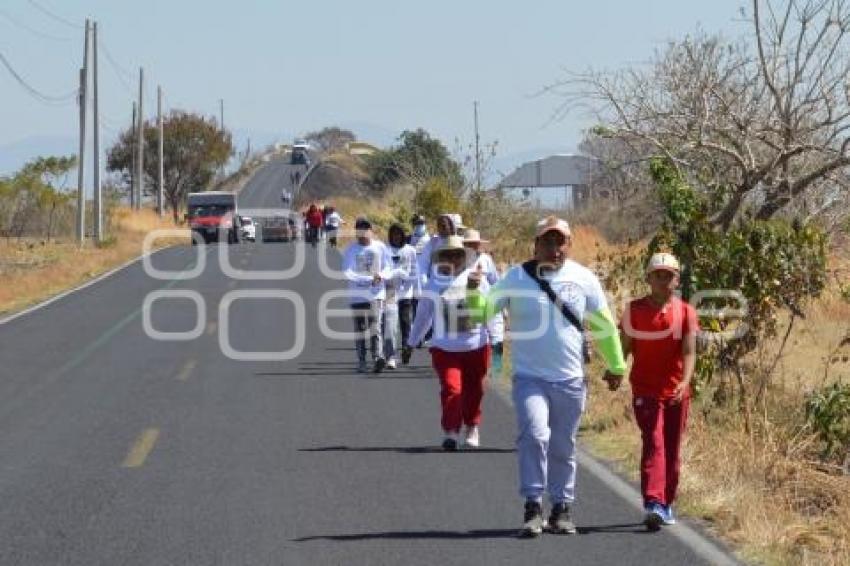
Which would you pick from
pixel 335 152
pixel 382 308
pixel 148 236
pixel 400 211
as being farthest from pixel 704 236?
pixel 335 152

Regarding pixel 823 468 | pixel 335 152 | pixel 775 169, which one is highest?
pixel 335 152

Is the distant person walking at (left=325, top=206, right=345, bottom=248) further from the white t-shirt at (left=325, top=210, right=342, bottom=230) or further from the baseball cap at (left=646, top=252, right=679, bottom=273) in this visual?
the baseball cap at (left=646, top=252, right=679, bottom=273)

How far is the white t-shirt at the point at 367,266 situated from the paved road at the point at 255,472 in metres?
1.09

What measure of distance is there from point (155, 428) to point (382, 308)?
5243mm

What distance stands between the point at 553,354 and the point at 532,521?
1010 mm

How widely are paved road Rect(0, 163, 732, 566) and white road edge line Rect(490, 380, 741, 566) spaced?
8 centimetres

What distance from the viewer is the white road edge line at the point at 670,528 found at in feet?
29.1

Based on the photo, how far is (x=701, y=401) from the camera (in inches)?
650

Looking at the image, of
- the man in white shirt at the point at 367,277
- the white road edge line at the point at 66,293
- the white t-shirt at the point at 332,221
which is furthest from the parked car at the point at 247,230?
the man in white shirt at the point at 367,277

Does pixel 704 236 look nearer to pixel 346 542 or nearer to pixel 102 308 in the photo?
pixel 346 542

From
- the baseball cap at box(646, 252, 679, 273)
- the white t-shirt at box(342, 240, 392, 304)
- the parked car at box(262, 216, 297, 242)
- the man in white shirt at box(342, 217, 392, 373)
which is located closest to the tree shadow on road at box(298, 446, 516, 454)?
the baseball cap at box(646, 252, 679, 273)

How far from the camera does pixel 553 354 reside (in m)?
9.66

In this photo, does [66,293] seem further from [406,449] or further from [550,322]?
[550,322]

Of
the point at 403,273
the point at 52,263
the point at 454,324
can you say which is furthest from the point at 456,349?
the point at 52,263
